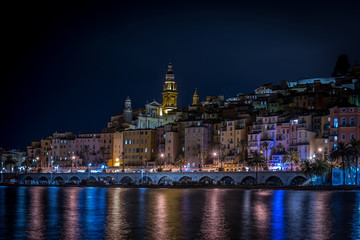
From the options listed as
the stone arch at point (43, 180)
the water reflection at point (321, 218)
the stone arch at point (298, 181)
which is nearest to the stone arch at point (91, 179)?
the stone arch at point (43, 180)

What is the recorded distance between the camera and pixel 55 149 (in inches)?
6245

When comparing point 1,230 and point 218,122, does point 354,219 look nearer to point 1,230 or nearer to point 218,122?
point 1,230

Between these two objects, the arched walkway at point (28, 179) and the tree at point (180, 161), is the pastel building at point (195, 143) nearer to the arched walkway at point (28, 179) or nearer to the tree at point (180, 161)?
the tree at point (180, 161)

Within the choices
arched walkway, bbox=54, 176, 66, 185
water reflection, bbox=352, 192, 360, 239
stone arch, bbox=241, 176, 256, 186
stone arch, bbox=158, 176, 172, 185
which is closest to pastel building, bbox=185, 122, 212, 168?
stone arch, bbox=158, 176, 172, 185

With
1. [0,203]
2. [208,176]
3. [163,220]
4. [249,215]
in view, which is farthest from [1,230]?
[208,176]

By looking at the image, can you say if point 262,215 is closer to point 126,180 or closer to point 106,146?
point 126,180

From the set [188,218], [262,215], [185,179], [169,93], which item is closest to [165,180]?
[185,179]

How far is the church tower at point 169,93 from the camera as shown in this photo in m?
169

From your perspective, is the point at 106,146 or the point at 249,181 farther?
the point at 106,146

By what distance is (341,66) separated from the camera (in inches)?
6781

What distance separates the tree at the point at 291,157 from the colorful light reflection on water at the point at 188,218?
21.0 metres

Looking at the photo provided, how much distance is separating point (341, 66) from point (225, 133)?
65777 mm

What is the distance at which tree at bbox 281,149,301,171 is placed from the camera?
332 feet

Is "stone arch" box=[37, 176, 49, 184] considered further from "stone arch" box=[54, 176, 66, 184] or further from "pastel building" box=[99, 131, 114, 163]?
"pastel building" box=[99, 131, 114, 163]
